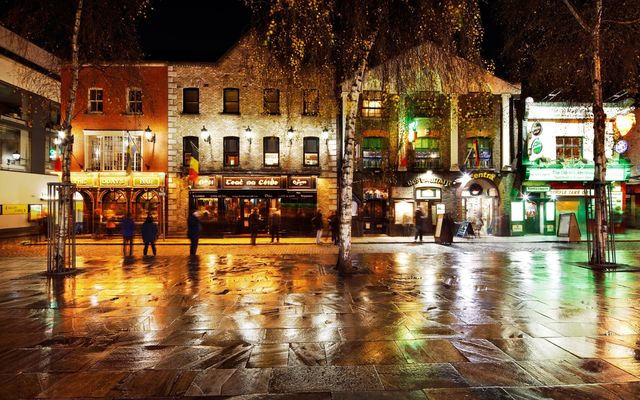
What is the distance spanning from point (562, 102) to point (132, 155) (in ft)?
88.2

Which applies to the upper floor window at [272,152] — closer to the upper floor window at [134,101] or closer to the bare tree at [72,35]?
the upper floor window at [134,101]

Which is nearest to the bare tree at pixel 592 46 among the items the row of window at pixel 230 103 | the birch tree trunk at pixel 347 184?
the birch tree trunk at pixel 347 184

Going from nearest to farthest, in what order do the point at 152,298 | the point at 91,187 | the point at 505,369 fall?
the point at 505,369 → the point at 152,298 → the point at 91,187

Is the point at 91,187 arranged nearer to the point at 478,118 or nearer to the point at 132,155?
the point at 132,155

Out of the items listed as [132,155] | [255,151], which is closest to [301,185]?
[255,151]

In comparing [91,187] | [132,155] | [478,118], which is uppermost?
[478,118]

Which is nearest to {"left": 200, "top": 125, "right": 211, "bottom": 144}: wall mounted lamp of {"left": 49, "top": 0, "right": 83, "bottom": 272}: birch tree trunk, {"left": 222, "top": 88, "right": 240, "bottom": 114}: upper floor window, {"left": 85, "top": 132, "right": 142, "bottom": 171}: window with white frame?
{"left": 222, "top": 88, "right": 240, "bottom": 114}: upper floor window

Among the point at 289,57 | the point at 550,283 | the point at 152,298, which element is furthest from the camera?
the point at 289,57

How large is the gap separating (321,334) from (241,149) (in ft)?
69.6

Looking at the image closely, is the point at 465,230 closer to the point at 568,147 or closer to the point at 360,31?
the point at 568,147

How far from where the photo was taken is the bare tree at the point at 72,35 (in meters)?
13.2

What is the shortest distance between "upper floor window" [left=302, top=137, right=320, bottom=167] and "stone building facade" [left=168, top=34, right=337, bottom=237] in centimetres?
6

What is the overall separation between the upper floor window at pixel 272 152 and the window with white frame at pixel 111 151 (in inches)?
306

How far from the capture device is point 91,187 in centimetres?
2647
